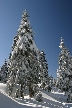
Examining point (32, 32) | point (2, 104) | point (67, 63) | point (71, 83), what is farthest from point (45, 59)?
point (2, 104)

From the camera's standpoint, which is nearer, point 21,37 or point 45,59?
point 21,37

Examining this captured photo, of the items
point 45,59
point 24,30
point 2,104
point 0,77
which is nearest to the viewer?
point 2,104

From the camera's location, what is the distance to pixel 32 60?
28172 mm

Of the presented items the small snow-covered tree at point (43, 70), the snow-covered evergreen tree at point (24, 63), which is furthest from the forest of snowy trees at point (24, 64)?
the small snow-covered tree at point (43, 70)

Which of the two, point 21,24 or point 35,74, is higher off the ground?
point 21,24

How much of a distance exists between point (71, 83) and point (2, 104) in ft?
105

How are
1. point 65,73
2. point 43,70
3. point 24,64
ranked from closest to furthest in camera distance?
1. point 24,64
2. point 65,73
3. point 43,70

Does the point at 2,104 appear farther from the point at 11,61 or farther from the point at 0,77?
the point at 0,77

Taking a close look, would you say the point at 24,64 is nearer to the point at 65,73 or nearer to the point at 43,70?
the point at 65,73

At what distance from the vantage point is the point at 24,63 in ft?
88.9

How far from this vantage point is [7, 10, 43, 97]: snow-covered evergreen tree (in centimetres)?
2636

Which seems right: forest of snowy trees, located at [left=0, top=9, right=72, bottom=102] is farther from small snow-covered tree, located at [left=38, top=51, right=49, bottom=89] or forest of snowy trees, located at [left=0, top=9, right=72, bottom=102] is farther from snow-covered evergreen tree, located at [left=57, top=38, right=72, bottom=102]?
small snow-covered tree, located at [left=38, top=51, right=49, bottom=89]

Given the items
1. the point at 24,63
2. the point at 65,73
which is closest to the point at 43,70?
the point at 65,73

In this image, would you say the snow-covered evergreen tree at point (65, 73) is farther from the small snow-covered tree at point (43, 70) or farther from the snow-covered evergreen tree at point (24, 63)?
the snow-covered evergreen tree at point (24, 63)
